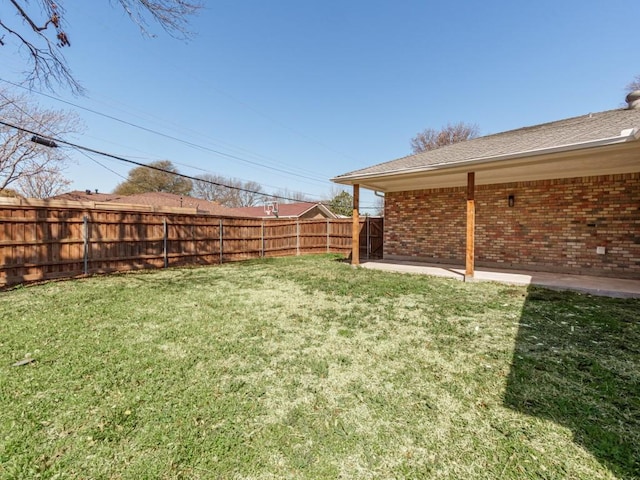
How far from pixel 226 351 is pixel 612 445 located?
302cm

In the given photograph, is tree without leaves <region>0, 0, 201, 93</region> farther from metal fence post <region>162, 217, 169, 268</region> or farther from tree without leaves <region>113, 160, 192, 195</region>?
tree without leaves <region>113, 160, 192, 195</region>

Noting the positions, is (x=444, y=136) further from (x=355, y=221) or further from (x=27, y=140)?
(x=27, y=140)

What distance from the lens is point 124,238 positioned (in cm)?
770

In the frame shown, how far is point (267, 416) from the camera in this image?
200 cm

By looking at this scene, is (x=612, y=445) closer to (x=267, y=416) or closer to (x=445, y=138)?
(x=267, y=416)

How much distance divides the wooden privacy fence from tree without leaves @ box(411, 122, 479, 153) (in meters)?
15.5

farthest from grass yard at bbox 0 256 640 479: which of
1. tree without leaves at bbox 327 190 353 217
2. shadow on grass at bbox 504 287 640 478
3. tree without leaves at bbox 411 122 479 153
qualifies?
tree without leaves at bbox 327 190 353 217

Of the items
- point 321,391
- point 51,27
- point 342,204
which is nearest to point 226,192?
point 342,204

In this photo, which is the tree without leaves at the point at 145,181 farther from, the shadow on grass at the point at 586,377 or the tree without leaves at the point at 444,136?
the shadow on grass at the point at 586,377

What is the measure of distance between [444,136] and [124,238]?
23316 millimetres

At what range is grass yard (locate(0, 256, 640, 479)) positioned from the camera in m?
1.61

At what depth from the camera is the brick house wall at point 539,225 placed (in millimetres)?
6543

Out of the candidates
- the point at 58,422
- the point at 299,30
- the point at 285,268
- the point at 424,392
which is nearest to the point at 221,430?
the point at 58,422

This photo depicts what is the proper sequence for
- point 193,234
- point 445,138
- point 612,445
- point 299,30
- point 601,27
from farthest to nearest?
1. point 445,138
2. point 299,30
3. point 193,234
4. point 601,27
5. point 612,445
